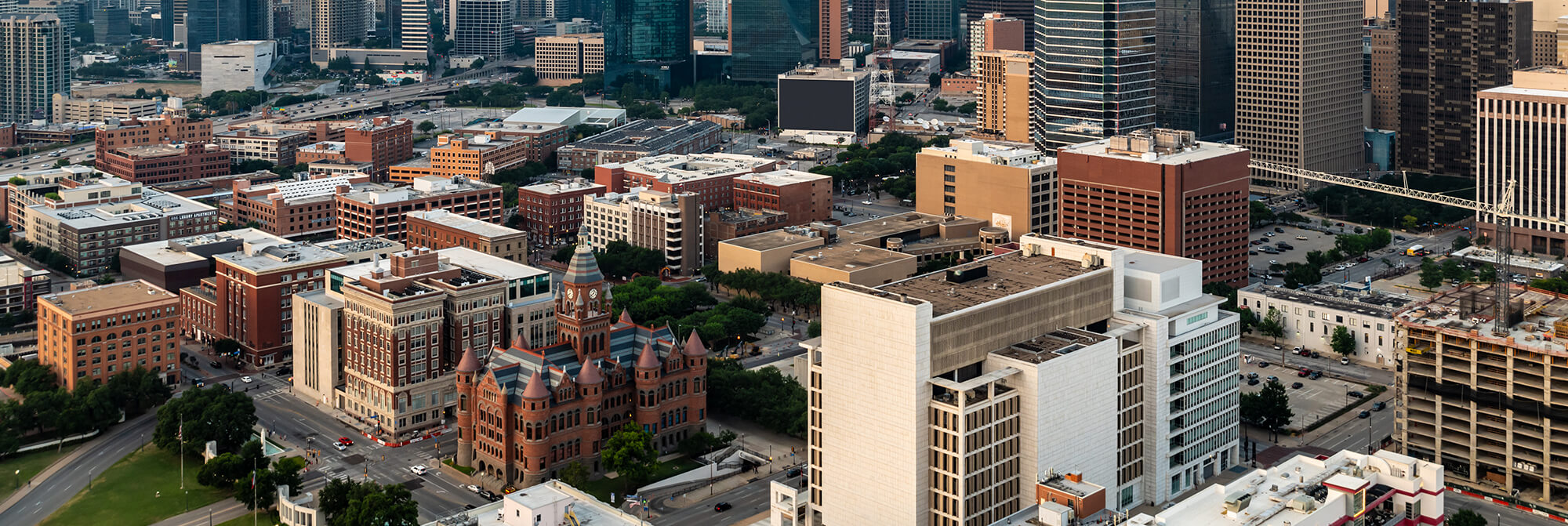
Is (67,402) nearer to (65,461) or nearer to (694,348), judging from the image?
(65,461)

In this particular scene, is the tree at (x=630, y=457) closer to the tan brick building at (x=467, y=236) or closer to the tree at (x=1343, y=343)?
the tan brick building at (x=467, y=236)

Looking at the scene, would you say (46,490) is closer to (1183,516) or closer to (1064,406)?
(1064,406)

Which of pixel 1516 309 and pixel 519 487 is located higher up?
pixel 1516 309

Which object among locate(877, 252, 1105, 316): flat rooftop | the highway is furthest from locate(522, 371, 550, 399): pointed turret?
the highway

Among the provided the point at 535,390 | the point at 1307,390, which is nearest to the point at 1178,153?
the point at 1307,390

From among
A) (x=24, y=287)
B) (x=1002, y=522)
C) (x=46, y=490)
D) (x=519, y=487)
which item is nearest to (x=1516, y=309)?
(x=1002, y=522)
